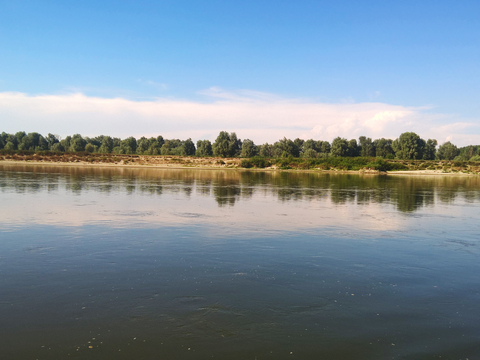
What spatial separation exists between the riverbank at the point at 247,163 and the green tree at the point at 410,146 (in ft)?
75.5

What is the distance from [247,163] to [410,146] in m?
67.2

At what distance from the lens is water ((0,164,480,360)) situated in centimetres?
725

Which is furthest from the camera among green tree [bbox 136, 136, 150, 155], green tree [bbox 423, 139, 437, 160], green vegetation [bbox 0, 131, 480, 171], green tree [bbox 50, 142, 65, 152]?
green tree [bbox 50, 142, 65, 152]

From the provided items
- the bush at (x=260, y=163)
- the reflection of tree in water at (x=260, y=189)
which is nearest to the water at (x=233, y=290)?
the reflection of tree in water at (x=260, y=189)

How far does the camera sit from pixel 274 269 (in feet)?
38.5

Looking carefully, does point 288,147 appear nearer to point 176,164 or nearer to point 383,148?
point 383,148

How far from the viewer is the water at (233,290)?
725 centimetres

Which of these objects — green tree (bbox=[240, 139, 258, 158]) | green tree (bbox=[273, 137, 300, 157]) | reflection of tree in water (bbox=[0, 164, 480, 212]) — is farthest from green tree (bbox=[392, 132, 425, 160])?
reflection of tree in water (bbox=[0, 164, 480, 212])

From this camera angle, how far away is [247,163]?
119 meters

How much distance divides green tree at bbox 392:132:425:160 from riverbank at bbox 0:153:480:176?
75.5ft

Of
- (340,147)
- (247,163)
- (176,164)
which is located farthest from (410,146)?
(176,164)

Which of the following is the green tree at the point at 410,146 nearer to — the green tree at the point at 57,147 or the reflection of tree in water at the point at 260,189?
the reflection of tree in water at the point at 260,189

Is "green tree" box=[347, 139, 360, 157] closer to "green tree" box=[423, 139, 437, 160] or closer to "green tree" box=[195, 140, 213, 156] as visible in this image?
"green tree" box=[423, 139, 437, 160]

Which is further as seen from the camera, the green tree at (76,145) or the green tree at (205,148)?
the green tree at (76,145)
